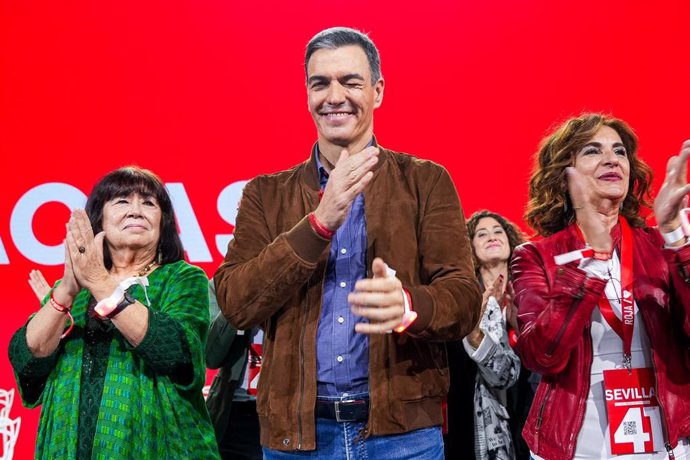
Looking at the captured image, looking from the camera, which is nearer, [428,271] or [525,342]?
[428,271]

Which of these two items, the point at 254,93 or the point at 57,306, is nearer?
the point at 57,306

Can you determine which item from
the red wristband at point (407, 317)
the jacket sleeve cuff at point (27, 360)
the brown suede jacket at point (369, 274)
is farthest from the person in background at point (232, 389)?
the red wristband at point (407, 317)

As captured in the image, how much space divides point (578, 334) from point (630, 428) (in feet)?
0.98

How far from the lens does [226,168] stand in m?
4.13

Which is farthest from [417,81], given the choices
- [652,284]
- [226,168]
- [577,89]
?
[652,284]

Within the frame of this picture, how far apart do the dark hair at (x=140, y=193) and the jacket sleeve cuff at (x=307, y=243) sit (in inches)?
35.9

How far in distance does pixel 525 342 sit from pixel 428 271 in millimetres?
471

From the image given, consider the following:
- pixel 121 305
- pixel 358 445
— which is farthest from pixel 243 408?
pixel 358 445

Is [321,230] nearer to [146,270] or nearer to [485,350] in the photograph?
[146,270]

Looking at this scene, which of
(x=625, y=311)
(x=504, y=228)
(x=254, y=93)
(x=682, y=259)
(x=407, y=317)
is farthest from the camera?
(x=254, y=93)

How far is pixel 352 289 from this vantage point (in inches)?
75.0

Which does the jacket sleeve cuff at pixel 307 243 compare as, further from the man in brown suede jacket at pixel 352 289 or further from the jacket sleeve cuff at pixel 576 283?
the jacket sleeve cuff at pixel 576 283

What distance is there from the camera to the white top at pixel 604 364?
6.97ft

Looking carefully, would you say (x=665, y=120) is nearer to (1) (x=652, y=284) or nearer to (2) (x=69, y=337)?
(1) (x=652, y=284)
